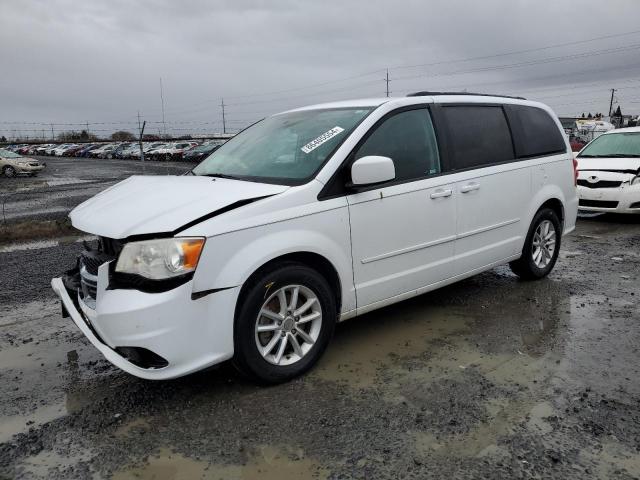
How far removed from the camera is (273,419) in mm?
3109

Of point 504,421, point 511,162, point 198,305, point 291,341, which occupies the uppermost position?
point 511,162

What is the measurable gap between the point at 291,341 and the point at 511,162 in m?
2.83

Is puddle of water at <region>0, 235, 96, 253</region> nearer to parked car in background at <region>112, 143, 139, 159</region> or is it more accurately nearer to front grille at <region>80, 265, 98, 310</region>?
front grille at <region>80, 265, 98, 310</region>

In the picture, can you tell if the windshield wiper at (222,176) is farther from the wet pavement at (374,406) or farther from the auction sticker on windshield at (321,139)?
the wet pavement at (374,406)

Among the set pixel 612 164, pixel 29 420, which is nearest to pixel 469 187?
pixel 29 420

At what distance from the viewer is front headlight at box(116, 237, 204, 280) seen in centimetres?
301

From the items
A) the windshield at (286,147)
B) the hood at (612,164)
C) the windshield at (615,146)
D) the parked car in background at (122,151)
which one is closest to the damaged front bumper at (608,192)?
the hood at (612,164)

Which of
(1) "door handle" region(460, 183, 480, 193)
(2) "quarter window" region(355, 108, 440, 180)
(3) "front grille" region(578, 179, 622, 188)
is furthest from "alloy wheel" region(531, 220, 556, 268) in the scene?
(3) "front grille" region(578, 179, 622, 188)

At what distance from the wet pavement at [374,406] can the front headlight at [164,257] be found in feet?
2.83

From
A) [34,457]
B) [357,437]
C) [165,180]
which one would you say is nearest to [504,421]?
[357,437]

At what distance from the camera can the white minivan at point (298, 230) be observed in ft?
10.0

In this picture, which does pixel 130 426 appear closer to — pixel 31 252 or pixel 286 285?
pixel 286 285

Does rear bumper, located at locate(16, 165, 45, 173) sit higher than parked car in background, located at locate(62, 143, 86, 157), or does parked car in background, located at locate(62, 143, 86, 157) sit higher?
parked car in background, located at locate(62, 143, 86, 157)

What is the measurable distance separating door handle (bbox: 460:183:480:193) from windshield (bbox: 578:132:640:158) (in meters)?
7.08
